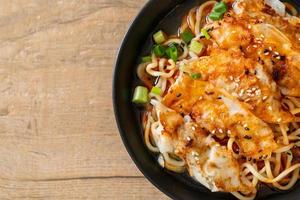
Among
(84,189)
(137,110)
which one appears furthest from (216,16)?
(84,189)

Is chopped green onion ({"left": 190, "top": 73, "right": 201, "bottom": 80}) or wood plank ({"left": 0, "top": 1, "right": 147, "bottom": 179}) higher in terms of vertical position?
chopped green onion ({"left": 190, "top": 73, "right": 201, "bottom": 80})

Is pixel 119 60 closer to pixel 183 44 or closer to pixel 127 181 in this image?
pixel 183 44

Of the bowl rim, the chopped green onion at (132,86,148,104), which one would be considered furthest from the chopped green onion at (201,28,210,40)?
the chopped green onion at (132,86,148,104)

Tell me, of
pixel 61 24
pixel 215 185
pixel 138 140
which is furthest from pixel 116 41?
pixel 215 185

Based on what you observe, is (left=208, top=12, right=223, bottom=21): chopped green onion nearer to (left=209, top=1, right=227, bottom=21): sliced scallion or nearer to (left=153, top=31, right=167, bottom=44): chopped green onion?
(left=209, top=1, right=227, bottom=21): sliced scallion

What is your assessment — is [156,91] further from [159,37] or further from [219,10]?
[219,10]

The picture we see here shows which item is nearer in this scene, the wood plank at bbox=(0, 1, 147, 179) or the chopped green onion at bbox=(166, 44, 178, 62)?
the chopped green onion at bbox=(166, 44, 178, 62)
